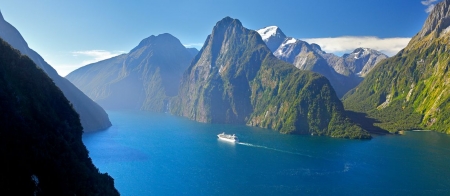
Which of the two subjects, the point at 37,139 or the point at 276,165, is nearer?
the point at 37,139

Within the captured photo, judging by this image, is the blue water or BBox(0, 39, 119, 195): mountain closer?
BBox(0, 39, 119, 195): mountain

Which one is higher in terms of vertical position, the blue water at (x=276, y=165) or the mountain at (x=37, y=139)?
the mountain at (x=37, y=139)

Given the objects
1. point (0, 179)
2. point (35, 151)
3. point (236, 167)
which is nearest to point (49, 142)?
point (35, 151)

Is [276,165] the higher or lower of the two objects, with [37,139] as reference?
lower

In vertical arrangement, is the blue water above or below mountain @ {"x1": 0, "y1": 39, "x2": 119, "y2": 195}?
below

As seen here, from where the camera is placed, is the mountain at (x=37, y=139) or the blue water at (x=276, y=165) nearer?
the mountain at (x=37, y=139)
